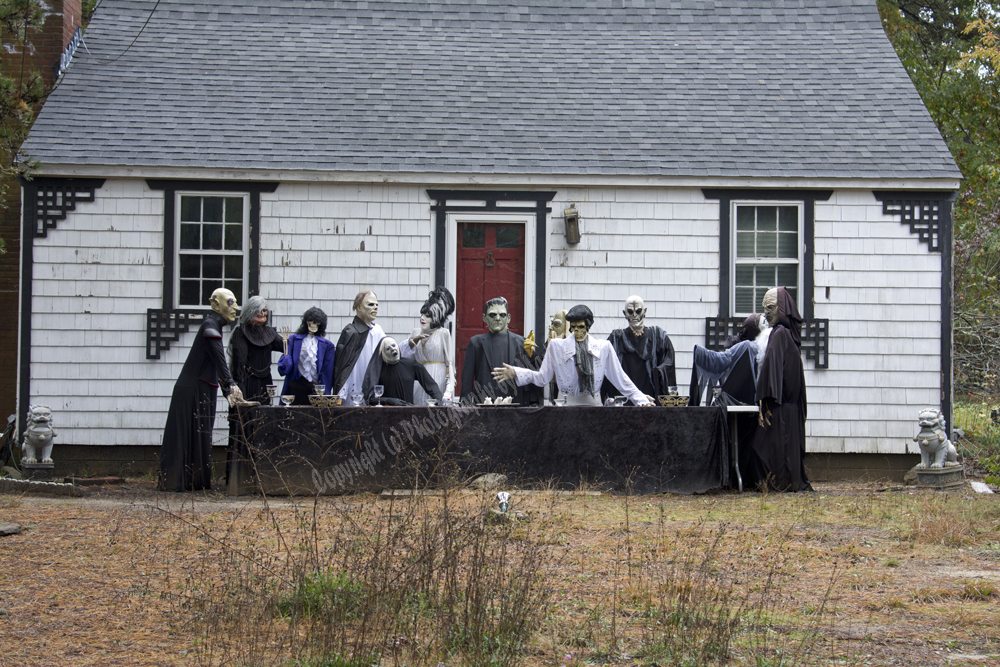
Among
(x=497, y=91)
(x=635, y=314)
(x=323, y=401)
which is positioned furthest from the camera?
(x=497, y=91)

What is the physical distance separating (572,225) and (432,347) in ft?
8.57

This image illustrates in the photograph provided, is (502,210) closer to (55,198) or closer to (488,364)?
(488,364)

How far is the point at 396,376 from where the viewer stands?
994cm

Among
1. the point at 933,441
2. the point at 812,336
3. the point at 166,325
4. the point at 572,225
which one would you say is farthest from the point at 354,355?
the point at 933,441

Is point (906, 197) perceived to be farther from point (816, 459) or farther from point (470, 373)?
point (470, 373)

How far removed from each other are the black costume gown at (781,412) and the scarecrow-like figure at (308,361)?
407 cm

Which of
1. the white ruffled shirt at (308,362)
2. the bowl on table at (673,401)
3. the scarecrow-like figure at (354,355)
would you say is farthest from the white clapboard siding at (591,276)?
the bowl on table at (673,401)

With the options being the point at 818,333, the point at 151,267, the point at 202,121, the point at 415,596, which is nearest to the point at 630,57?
the point at 818,333

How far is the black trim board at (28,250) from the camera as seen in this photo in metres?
11.7

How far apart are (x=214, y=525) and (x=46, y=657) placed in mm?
2954

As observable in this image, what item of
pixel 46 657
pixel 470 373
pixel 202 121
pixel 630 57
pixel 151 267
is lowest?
pixel 46 657

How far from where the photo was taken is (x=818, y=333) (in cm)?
1209

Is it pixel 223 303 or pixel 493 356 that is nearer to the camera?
pixel 223 303

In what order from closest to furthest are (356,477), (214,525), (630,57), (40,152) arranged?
(214,525) → (356,477) → (40,152) → (630,57)
